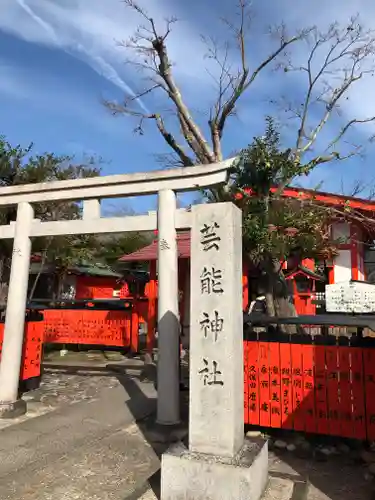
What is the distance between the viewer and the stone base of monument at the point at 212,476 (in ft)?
10.6

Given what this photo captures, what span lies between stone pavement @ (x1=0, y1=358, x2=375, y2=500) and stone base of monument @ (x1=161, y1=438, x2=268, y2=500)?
0.26 m

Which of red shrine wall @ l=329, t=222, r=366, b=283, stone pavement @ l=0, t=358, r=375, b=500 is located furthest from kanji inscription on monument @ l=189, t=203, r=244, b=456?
red shrine wall @ l=329, t=222, r=366, b=283

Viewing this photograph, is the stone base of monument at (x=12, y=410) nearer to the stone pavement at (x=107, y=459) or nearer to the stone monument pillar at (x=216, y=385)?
the stone pavement at (x=107, y=459)

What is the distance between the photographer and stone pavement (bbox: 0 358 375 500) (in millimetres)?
3727

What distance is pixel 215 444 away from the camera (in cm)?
351

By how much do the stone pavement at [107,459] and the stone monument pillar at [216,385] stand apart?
0.40 metres

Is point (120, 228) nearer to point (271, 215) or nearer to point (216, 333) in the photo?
point (216, 333)

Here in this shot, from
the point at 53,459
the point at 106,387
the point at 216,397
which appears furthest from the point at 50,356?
the point at 216,397

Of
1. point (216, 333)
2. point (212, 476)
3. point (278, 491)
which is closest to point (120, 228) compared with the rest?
point (216, 333)

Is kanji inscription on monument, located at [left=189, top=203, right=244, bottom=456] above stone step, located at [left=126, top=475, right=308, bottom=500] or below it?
above

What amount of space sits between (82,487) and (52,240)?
1454cm

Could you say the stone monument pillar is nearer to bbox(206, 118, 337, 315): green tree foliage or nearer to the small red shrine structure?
bbox(206, 118, 337, 315): green tree foliage

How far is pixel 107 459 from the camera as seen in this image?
177 inches

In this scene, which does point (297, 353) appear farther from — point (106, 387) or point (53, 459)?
point (106, 387)
